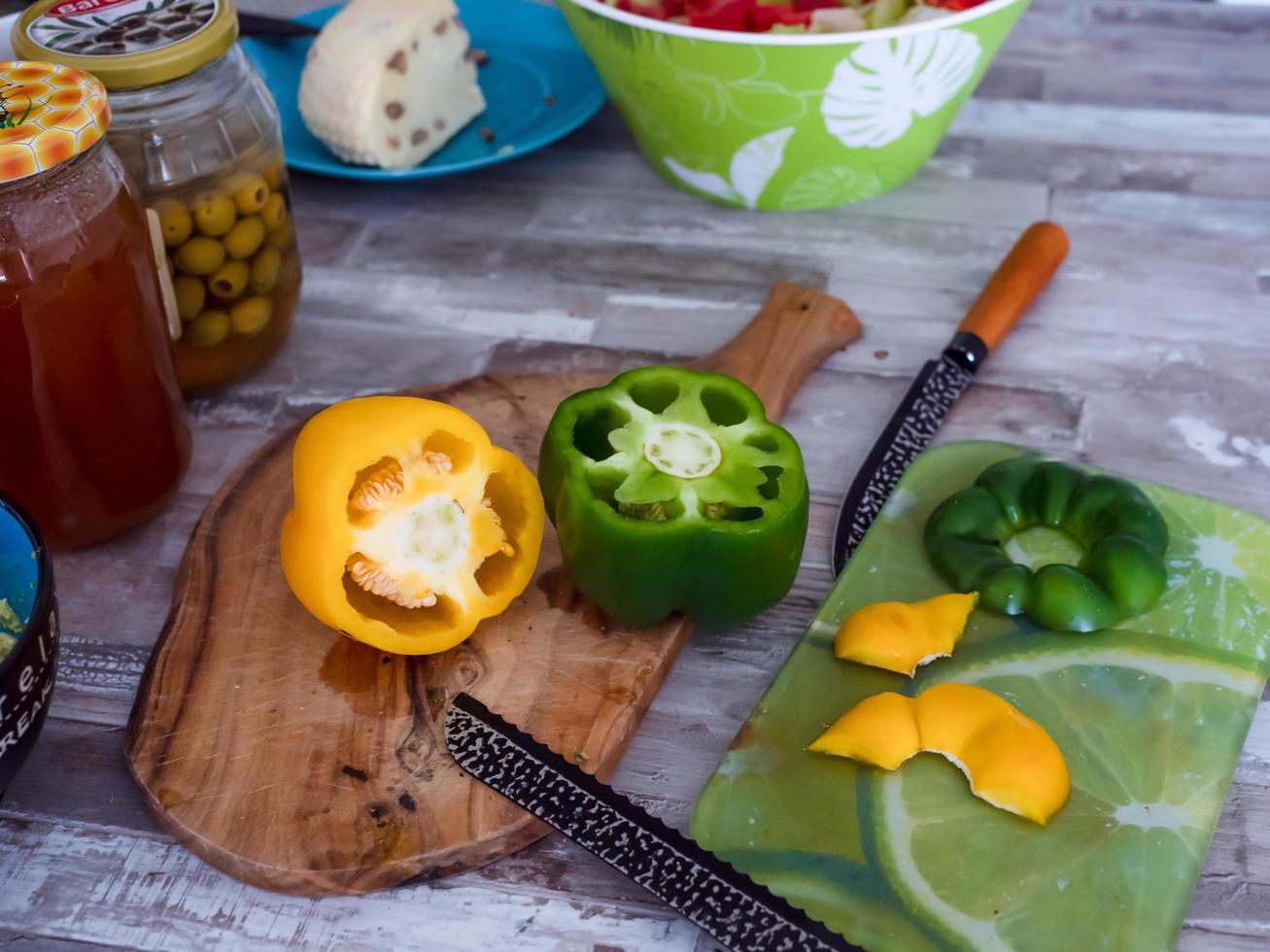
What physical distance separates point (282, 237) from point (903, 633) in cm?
77

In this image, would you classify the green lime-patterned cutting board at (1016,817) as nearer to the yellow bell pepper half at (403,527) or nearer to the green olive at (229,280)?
the yellow bell pepper half at (403,527)

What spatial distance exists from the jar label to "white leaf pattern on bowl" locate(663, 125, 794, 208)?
2.20 ft

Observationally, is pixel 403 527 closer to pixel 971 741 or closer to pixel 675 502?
pixel 675 502

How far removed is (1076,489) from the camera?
1172 millimetres

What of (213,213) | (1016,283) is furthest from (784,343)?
(213,213)

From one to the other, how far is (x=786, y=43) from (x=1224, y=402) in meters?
0.62

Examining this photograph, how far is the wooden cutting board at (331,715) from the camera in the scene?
0.95 m

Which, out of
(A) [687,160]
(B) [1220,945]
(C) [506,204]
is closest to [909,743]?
(B) [1220,945]

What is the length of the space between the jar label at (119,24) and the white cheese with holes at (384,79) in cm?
42

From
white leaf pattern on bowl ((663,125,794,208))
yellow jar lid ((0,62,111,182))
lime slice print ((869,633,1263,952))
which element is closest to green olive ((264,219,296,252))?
yellow jar lid ((0,62,111,182))

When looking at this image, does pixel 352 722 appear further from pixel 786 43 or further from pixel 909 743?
pixel 786 43

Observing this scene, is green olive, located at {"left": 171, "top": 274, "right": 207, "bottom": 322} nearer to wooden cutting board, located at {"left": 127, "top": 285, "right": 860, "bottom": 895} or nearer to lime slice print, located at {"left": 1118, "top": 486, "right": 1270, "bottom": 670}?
wooden cutting board, located at {"left": 127, "top": 285, "right": 860, "bottom": 895}

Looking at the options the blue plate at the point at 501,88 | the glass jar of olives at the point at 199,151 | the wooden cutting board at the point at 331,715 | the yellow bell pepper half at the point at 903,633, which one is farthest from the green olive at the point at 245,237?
the yellow bell pepper half at the point at 903,633

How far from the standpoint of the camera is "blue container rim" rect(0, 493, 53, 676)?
0.84 m
